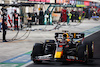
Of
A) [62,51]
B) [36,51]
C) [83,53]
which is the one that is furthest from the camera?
[36,51]

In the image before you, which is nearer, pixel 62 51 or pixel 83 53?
pixel 83 53

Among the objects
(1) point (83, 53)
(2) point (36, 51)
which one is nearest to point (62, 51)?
(1) point (83, 53)

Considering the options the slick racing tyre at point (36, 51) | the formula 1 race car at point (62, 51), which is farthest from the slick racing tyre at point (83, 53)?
the slick racing tyre at point (36, 51)

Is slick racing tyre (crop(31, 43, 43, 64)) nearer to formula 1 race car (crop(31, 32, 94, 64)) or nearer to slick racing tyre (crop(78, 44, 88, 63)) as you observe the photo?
formula 1 race car (crop(31, 32, 94, 64))

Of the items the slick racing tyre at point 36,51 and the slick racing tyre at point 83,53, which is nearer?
the slick racing tyre at point 83,53

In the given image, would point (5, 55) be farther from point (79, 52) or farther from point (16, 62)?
point (79, 52)

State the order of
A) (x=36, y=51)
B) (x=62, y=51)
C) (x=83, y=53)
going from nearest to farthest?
(x=83, y=53)
(x=62, y=51)
(x=36, y=51)

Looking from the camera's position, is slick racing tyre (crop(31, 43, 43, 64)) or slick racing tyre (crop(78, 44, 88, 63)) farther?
slick racing tyre (crop(31, 43, 43, 64))

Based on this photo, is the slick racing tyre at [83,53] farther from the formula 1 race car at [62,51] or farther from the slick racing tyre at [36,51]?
the slick racing tyre at [36,51]

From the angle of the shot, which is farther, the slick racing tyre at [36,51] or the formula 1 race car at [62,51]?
the slick racing tyre at [36,51]

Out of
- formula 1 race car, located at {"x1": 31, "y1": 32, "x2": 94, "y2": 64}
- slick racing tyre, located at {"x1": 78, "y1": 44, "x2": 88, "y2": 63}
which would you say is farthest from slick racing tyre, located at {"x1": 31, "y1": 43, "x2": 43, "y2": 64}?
slick racing tyre, located at {"x1": 78, "y1": 44, "x2": 88, "y2": 63}

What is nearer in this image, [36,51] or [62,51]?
[62,51]

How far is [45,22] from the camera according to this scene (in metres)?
38.0

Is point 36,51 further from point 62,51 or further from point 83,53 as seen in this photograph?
point 83,53
